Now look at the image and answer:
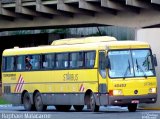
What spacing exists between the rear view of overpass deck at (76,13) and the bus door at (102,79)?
13816mm

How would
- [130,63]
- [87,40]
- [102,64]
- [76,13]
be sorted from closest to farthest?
[130,63] < [102,64] < [87,40] < [76,13]

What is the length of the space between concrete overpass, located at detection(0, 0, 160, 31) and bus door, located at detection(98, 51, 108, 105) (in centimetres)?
1368

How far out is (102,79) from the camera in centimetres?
3412

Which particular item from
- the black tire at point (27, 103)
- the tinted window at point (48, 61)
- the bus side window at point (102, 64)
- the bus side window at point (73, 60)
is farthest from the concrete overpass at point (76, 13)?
the bus side window at point (102, 64)

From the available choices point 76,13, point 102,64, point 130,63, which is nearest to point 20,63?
point 102,64

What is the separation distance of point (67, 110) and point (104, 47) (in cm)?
554

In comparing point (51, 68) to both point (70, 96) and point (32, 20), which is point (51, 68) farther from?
point (32, 20)

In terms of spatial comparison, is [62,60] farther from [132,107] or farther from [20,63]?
[132,107]

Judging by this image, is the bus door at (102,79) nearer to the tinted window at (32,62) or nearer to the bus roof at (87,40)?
the bus roof at (87,40)

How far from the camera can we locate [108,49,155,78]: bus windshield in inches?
1334

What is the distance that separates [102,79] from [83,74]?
1609mm

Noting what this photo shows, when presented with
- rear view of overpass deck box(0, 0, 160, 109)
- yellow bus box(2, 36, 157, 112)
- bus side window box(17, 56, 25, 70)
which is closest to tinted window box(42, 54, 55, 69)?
yellow bus box(2, 36, 157, 112)

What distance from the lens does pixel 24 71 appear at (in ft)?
131

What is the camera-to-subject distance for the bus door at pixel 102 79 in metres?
33.8
